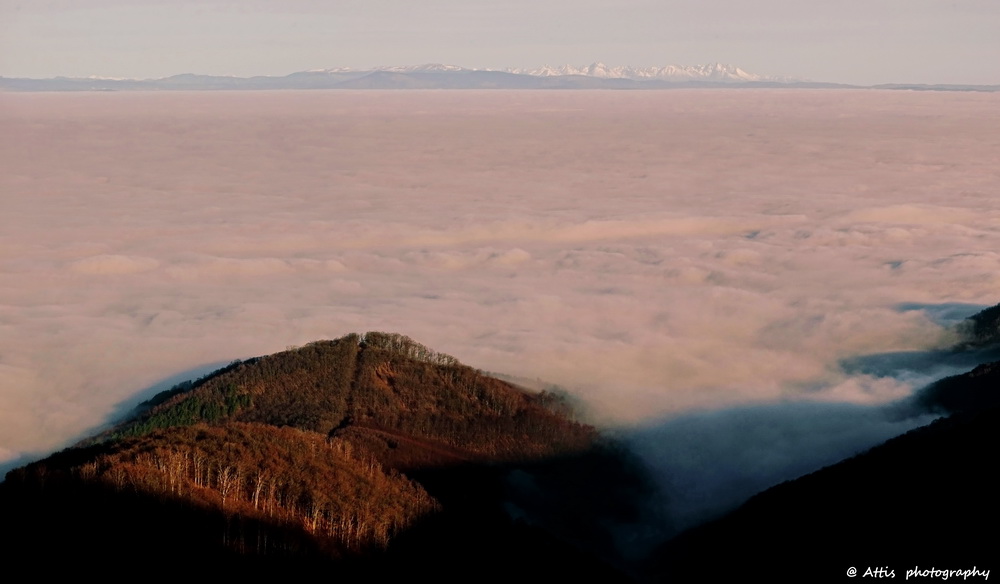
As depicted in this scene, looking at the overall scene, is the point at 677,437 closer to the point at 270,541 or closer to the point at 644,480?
the point at 644,480

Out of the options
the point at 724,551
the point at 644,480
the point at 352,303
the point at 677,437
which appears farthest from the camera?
the point at 352,303

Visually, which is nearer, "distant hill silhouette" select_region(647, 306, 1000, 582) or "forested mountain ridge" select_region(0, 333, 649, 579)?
"forested mountain ridge" select_region(0, 333, 649, 579)

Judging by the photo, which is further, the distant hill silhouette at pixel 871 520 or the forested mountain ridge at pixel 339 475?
the distant hill silhouette at pixel 871 520

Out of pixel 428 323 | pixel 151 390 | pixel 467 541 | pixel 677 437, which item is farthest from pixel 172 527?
pixel 428 323

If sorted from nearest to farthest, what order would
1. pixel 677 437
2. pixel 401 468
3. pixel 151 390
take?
pixel 401 468, pixel 677 437, pixel 151 390

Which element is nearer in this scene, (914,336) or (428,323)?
(914,336)

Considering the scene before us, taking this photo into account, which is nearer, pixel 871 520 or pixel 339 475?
pixel 871 520

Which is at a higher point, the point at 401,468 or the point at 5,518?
the point at 5,518

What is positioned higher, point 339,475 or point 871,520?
point 339,475
